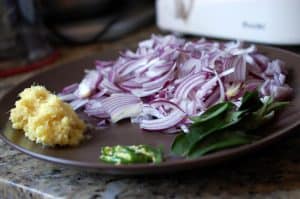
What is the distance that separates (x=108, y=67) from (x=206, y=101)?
0.22m

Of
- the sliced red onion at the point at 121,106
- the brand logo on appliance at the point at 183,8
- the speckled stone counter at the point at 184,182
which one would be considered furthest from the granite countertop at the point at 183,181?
the brand logo on appliance at the point at 183,8

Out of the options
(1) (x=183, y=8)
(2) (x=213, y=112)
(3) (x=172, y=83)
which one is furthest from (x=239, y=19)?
(2) (x=213, y=112)

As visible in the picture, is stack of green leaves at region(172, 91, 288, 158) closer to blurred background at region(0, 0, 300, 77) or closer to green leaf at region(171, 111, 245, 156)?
green leaf at region(171, 111, 245, 156)

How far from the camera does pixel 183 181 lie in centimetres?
61

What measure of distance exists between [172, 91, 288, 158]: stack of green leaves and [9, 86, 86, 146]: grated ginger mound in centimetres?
13

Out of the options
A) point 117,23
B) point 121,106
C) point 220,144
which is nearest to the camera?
point 220,144

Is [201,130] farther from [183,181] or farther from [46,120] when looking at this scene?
[46,120]

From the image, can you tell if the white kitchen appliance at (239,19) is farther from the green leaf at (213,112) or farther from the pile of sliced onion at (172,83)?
the green leaf at (213,112)

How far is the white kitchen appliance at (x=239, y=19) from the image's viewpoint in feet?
3.00

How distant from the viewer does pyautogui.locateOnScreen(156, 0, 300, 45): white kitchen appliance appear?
914 millimetres

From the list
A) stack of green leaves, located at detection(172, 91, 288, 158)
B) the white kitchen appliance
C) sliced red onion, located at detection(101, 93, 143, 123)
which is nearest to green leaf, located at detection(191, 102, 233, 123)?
stack of green leaves, located at detection(172, 91, 288, 158)

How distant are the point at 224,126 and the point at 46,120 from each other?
0.20 meters

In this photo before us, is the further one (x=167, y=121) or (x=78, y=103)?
(x=78, y=103)

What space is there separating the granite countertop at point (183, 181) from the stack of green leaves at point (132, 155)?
0.13 feet
